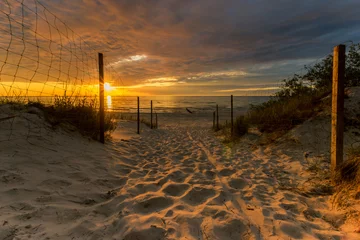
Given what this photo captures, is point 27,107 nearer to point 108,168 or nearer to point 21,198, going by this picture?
point 108,168

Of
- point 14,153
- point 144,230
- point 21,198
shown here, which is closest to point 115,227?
point 144,230

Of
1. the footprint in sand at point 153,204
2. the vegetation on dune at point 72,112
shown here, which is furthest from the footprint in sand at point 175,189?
the vegetation on dune at point 72,112

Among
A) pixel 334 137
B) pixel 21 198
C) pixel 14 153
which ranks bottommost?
pixel 21 198

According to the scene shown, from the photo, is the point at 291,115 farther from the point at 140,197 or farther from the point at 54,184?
the point at 54,184

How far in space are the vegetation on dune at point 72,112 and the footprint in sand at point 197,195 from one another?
384cm

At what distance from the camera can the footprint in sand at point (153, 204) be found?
99.2 inches

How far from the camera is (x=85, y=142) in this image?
5.18 metres

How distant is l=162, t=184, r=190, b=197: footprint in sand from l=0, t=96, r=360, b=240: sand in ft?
0.05

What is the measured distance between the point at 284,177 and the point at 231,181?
1049 mm

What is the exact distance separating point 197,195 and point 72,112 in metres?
4.46

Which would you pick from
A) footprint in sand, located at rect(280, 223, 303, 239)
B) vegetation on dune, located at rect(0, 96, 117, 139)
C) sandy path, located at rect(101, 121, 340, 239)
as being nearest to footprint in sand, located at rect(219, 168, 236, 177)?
sandy path, located at rect(101, 121, 340, 239)

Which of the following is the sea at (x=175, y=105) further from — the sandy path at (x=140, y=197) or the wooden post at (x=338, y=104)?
the wooden post at (x=338, y=104)

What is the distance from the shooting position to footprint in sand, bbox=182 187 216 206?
2.79 m

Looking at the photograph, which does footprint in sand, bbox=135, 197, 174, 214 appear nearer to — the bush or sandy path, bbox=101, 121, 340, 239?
sandy path, bbox=101, 121, 340, 239
